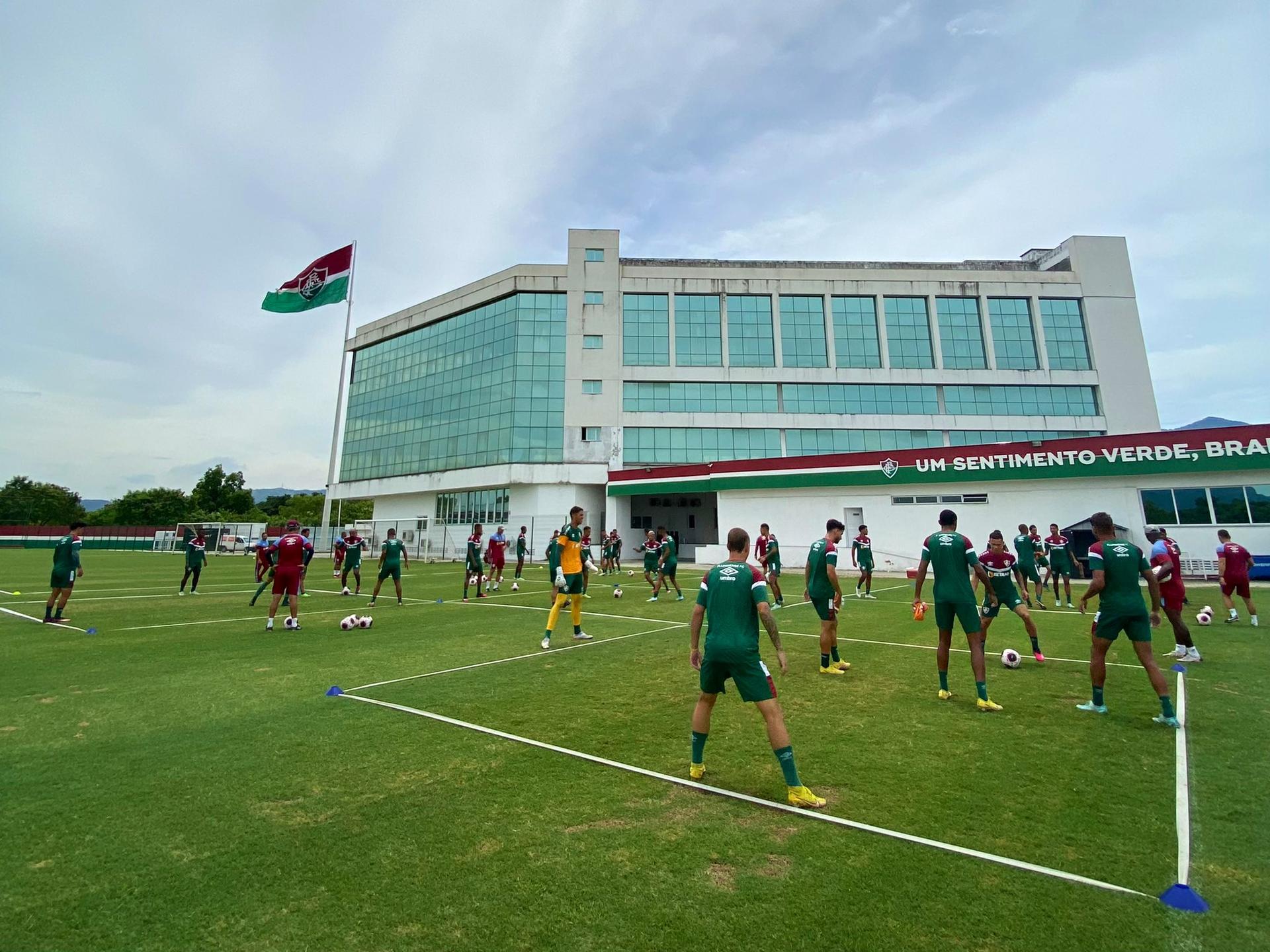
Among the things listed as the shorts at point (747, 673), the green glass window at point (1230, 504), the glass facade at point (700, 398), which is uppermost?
the glass facade at point (700, 398)

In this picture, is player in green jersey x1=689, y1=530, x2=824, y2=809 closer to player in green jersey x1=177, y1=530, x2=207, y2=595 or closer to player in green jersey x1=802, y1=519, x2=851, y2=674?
player in green jersey x1=802, y1=519, x2=851, y2=674

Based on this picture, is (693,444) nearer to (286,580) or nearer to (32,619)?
(286,580)

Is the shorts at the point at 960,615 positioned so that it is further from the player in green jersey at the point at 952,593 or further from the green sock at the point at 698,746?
the green sock at the point at 698,746

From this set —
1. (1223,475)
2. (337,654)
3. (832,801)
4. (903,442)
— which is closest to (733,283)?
(903,442)

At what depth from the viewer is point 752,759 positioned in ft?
17.0

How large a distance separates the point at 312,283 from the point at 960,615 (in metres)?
46.2

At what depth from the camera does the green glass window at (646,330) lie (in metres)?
49.1

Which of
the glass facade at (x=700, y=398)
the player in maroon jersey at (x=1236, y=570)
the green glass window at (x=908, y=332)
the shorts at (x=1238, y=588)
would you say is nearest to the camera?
the shorts at (x=1238, y=588)

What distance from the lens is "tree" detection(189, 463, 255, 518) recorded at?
260 ft

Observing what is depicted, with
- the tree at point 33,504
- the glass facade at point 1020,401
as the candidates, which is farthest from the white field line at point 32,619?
the tree at point 33,504

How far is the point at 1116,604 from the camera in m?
6.47

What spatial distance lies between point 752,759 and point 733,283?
162 feet

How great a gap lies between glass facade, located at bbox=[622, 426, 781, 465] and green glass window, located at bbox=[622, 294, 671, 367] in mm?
6067

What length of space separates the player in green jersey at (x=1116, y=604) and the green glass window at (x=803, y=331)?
44.1 m
